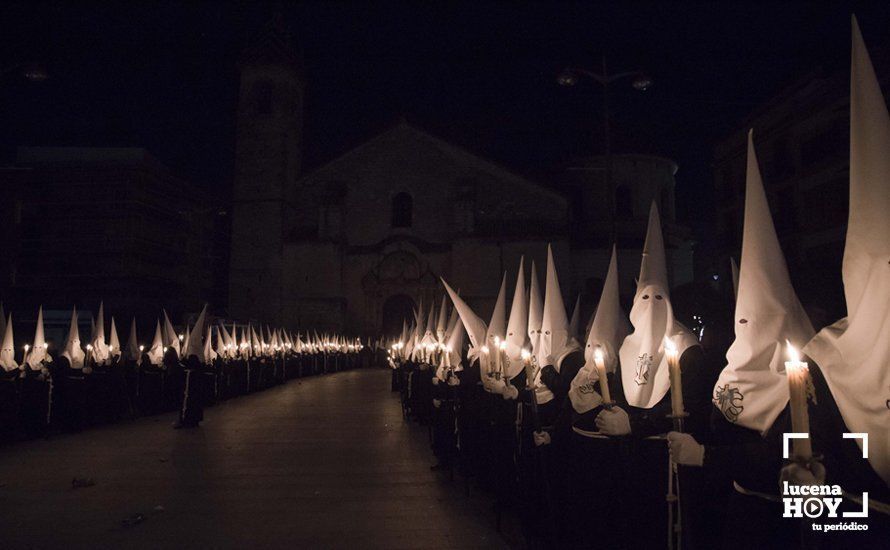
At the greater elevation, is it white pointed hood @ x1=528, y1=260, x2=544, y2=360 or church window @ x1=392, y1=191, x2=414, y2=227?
church window @ x1=392, y1=191, x2=414, y2=227

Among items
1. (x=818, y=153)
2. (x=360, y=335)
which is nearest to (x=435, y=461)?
(x=818, y=153)

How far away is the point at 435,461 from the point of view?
8.94m

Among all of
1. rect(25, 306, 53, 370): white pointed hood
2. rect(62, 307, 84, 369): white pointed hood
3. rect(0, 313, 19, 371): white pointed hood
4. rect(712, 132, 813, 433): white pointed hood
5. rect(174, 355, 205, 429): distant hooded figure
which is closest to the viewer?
rect(712, 132, 813, 433): white pointed hood

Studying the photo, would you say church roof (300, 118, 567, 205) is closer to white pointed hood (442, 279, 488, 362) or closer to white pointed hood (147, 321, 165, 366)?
white pointed hood (147, 321, 165, 366)

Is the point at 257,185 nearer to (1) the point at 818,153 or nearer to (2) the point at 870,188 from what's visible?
(1) the point at 818,153

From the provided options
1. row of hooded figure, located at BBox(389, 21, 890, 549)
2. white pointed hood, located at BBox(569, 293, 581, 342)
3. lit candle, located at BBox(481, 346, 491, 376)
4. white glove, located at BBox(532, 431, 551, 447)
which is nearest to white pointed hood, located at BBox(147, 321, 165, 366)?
white pointed hood, located at BBox(569, 293, 581, 342)

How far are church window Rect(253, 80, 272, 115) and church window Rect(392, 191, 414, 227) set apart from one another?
907cm

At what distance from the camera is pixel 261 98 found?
36.8 metres

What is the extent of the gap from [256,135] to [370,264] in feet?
32.9

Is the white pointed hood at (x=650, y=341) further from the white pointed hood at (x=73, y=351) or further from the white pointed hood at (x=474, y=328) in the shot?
the white pointed hood at (x=73, y=351)

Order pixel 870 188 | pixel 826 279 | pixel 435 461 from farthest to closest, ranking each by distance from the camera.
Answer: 1. pixel 826 279
2. pixel 435 461
3. pixel 870 188

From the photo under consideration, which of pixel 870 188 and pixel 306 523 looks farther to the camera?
pixel 306 523

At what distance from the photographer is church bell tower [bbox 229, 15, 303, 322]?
118 feet

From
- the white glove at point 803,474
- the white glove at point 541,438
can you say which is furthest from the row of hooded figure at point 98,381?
the white glove at point 803,474
